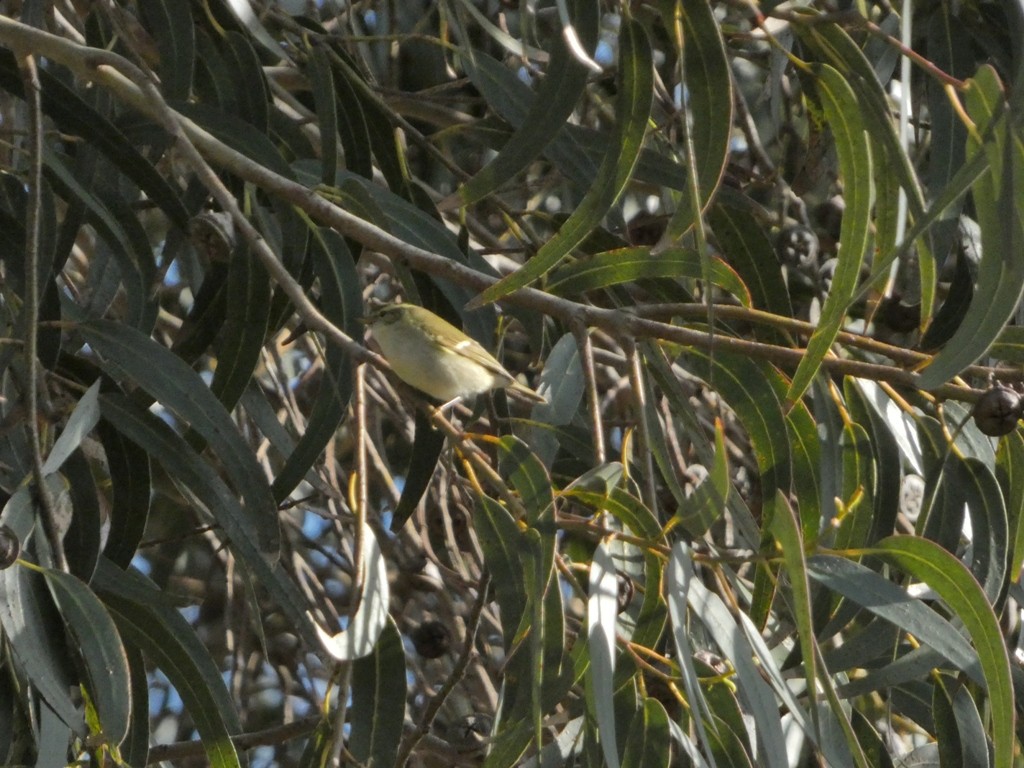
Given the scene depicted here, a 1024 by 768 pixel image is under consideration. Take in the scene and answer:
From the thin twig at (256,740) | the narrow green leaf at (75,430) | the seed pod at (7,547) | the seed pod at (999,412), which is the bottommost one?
the thin twig at (256,740)

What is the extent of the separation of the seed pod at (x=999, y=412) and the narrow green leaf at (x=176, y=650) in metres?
1.27

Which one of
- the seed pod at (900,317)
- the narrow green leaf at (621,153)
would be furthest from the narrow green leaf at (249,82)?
the seed pod at (900,317)

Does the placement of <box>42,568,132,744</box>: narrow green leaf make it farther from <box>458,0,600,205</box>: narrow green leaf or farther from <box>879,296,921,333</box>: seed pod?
<box>879,296,921,333</box>: seed pod

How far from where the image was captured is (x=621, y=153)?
2.24 meters

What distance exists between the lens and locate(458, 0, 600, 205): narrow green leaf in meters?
2.31

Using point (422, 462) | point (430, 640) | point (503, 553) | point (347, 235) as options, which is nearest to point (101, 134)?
point (347, 235)

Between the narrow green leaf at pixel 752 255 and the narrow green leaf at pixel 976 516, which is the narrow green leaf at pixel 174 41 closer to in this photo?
the narrow green leaf at pixel 752 255

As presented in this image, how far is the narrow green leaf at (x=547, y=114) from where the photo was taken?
2311 mm

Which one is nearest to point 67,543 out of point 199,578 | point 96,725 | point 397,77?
point 96,725

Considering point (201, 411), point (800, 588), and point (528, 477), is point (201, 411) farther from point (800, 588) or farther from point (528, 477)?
point (800, 588)

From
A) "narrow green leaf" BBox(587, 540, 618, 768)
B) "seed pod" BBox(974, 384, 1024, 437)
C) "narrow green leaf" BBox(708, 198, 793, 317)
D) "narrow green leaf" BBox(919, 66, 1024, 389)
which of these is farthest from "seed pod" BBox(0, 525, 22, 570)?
"narrow green leaf" BBox(708, 198, 793, 317)

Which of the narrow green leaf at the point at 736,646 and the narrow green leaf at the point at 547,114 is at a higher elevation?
the narrow green leaf at the point at 547,114

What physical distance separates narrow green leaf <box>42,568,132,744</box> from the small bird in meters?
1.12

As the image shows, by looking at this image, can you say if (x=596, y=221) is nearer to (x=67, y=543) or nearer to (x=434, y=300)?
(x=434, y=300)
